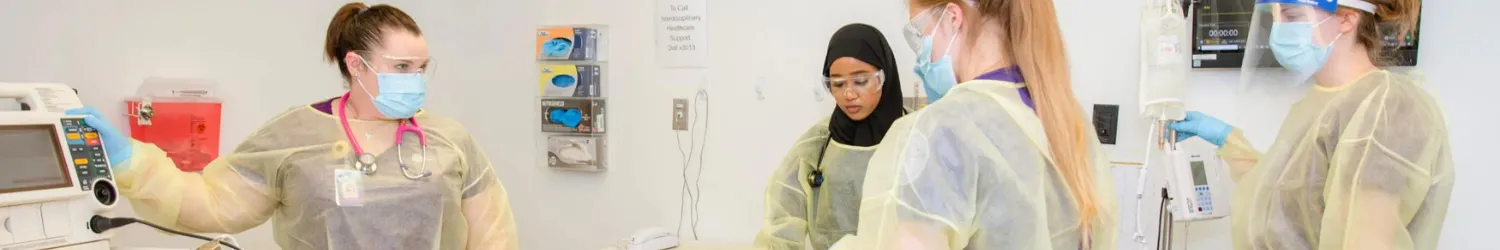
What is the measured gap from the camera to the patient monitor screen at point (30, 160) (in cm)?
146

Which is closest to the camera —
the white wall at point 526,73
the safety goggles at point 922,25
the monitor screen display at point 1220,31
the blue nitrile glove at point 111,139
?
the safety goggles at point 922,25

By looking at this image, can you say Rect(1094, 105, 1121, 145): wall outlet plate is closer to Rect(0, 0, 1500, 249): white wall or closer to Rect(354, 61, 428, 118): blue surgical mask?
Rect(0, 0, 1500, 249): white wall

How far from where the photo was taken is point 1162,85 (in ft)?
7.41

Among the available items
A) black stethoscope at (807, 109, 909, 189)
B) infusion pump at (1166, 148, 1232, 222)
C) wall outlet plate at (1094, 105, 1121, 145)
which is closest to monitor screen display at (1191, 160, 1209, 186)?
infusion pump at (1166, 148, 1232, 222)

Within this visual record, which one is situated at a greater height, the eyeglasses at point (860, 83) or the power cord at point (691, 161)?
the eyeglasses at point (860, 83)

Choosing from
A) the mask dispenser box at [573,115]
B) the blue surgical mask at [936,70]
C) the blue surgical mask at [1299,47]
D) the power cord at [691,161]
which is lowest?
the power cord at [691,161]

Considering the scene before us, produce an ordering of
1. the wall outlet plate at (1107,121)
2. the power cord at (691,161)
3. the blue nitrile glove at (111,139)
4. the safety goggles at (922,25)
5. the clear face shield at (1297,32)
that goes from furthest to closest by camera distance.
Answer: the power cord at (691,161), the wall outlet plate at (1107,121), the clear face shield at (1297,32), the blue nitrile glove at (111,139), the safety goggles at (922,25)

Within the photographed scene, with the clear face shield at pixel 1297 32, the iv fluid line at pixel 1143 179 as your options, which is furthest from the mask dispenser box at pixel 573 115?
the clear face shield at pixel 1297 32

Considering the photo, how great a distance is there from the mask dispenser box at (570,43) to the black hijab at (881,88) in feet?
3.04

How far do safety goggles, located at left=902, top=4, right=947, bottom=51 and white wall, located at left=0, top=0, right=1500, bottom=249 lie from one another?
1.12 meters

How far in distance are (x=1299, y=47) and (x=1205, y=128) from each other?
0.33m

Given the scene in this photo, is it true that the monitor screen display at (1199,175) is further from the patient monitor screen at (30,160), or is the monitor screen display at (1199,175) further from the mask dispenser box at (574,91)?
the patient monitor screen at (30,160)

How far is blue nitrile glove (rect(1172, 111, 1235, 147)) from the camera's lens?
2.15m

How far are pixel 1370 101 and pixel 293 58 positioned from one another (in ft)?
9.65
